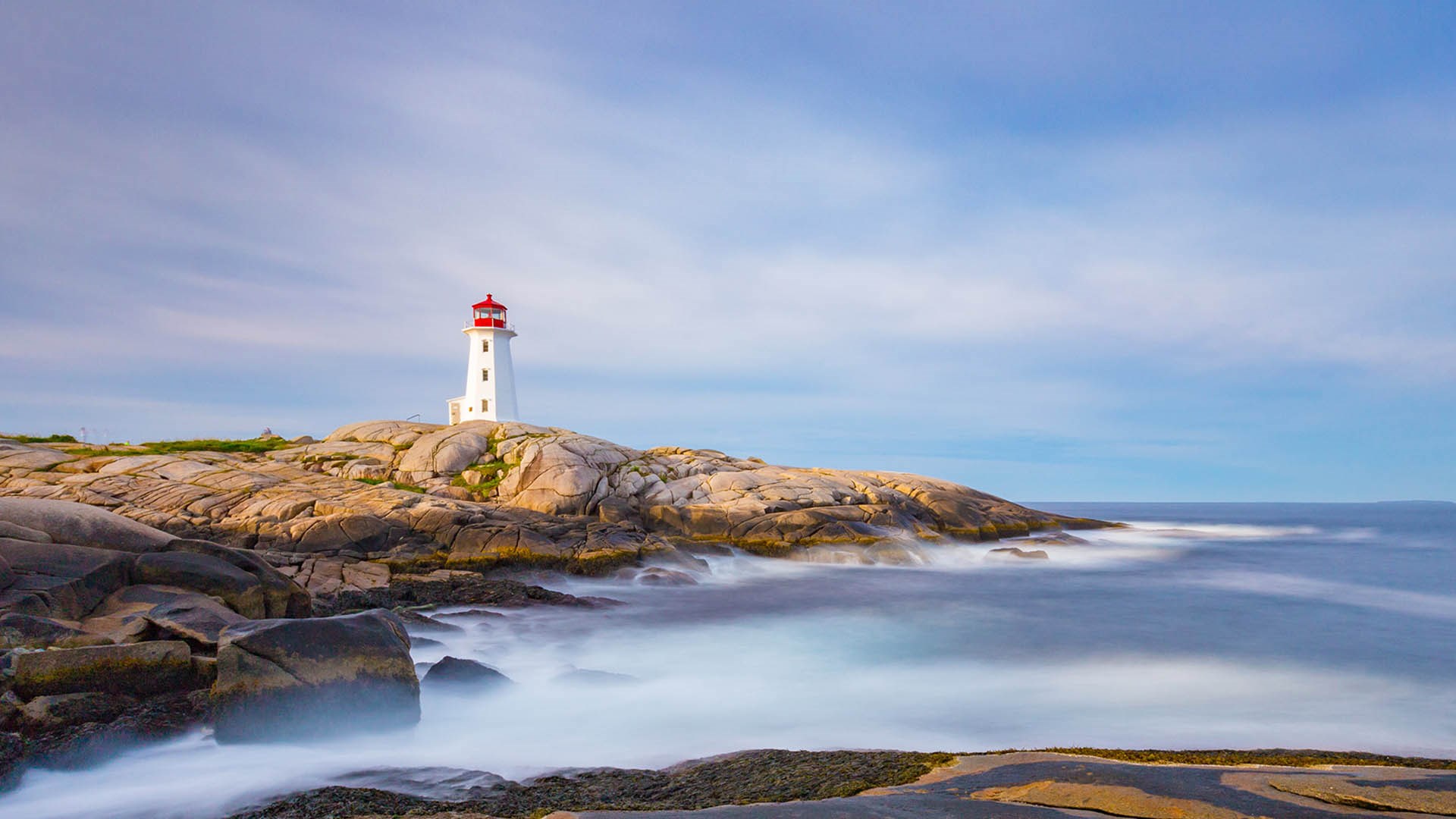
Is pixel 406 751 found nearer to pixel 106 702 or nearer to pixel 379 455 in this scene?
pixel 106 702

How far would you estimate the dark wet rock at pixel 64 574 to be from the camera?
24.4 ft

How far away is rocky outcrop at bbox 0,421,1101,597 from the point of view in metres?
17.7

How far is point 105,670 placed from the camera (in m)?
6.32

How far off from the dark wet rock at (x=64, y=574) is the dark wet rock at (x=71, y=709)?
1.72 metres

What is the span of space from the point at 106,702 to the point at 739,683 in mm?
6405

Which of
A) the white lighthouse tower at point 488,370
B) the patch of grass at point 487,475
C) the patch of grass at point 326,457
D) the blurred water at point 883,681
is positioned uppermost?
the white lighthouse tower at point 488,370

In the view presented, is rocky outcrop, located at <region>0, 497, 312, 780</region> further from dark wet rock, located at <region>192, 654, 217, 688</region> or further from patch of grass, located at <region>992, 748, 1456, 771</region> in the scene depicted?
patch of grass, located at <region>992, 748, 1456, 771</region>

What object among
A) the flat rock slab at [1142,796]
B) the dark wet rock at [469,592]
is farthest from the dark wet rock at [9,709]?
the dark wet rock at [469,592]

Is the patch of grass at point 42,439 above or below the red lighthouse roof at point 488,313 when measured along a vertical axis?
below

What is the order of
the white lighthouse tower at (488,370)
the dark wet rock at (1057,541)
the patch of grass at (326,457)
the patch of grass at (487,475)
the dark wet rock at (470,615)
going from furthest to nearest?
the white lighthouse tower at (488,370)
the dark wet rock at (1057,541)
the patch of grass at (326,457)
the patch of grass at (487,475)
the dark wet rock at (470,615)

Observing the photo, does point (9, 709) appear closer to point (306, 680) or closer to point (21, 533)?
point (306, 680)

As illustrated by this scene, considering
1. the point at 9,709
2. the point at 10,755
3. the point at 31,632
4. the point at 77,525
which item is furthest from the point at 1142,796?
the point at 77,525

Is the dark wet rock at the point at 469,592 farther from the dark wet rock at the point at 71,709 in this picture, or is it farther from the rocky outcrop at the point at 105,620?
the dark wet rock at the point at 71,709

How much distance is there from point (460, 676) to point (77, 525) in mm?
5006
